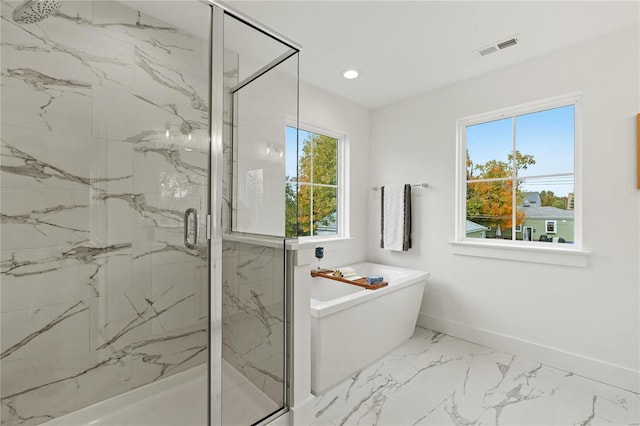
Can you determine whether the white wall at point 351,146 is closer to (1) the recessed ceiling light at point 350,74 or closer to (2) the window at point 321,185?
(2) the window at point 321,185

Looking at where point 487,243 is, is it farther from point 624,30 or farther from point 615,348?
point 624,30

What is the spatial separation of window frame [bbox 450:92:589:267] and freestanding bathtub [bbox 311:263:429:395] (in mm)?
543

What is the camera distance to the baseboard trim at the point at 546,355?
6.68 feet

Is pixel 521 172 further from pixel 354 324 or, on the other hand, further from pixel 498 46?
pixel 354 324

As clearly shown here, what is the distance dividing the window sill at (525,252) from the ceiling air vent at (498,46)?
1535mm

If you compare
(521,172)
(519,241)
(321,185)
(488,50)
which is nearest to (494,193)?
(521,172)

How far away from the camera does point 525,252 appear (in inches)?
95.7

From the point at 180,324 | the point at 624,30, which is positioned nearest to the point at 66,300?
the point at 180,324

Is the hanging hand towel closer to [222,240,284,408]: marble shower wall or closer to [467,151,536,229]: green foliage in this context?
[467,151,536,229]: green foliage

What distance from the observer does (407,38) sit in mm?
2145

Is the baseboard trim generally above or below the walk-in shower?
below

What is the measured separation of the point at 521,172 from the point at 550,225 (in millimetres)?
485

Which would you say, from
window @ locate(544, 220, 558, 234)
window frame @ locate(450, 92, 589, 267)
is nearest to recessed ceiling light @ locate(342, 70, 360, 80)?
window frame @ locate(450, 92, 589, 267)

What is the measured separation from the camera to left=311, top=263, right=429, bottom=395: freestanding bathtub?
1891mm
